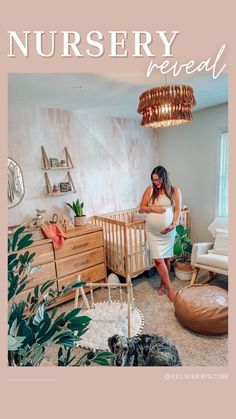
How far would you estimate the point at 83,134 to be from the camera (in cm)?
296

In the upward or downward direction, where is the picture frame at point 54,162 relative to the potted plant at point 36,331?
upward

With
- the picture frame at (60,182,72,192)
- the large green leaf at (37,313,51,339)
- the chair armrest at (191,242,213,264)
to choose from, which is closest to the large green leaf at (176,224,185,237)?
the chair armrest at (191,242,213,264)

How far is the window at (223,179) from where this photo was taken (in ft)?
9.52

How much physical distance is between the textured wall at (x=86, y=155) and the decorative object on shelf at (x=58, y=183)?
56 millimetres

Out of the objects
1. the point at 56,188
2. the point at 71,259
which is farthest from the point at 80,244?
the point at 56,188

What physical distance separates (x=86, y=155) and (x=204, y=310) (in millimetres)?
2245

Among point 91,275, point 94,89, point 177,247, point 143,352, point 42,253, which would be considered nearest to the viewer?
point 143,352

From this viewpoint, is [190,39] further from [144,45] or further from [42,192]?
[42,192]

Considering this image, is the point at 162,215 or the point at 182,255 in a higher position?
the point at 162,215

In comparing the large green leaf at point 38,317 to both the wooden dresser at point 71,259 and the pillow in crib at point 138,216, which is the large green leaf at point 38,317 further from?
the pillow in crib at point 138,216

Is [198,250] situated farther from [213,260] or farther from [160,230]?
[160,230]

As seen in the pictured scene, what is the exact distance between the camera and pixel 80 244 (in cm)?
250

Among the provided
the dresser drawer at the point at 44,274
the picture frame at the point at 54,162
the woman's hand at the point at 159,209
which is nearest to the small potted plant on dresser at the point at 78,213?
the picture frame at the point at 54,162

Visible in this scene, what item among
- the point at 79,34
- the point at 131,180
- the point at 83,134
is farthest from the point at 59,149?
the point at 79,34
